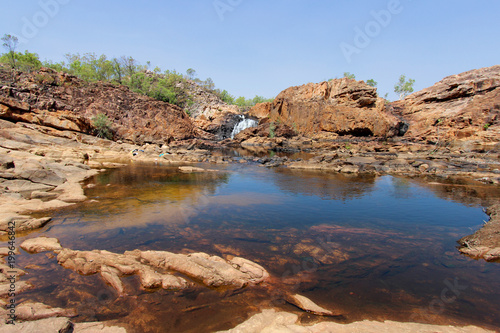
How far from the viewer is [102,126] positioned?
32938 millimetres

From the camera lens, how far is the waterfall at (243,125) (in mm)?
53931

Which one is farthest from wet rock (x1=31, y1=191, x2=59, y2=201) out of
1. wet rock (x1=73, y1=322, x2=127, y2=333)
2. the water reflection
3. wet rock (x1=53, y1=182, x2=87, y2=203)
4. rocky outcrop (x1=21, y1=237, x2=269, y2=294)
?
the water reflection

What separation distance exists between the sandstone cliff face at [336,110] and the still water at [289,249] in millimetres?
35074

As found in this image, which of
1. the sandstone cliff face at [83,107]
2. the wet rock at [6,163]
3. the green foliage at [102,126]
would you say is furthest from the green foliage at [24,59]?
the wet rock at [6,163]

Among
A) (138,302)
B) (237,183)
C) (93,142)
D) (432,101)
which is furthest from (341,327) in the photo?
(432,101)

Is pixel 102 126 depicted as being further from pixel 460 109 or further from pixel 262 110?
pixel 460 109

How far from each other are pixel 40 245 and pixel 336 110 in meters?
50.4

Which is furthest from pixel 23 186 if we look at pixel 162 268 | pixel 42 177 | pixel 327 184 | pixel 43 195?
pixel 327 184

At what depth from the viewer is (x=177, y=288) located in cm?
425

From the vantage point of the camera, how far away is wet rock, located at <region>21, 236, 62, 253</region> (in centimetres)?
539

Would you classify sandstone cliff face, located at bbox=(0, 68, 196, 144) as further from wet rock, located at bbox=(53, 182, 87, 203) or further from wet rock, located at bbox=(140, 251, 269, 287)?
wet rock, located at bbox=(140, 251, 269, 287)

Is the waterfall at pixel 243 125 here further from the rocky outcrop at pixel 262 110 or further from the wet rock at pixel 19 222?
the wet rock at pixel 19 222

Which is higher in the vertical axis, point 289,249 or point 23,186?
point 23,186

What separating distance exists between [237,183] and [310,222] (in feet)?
24.3
